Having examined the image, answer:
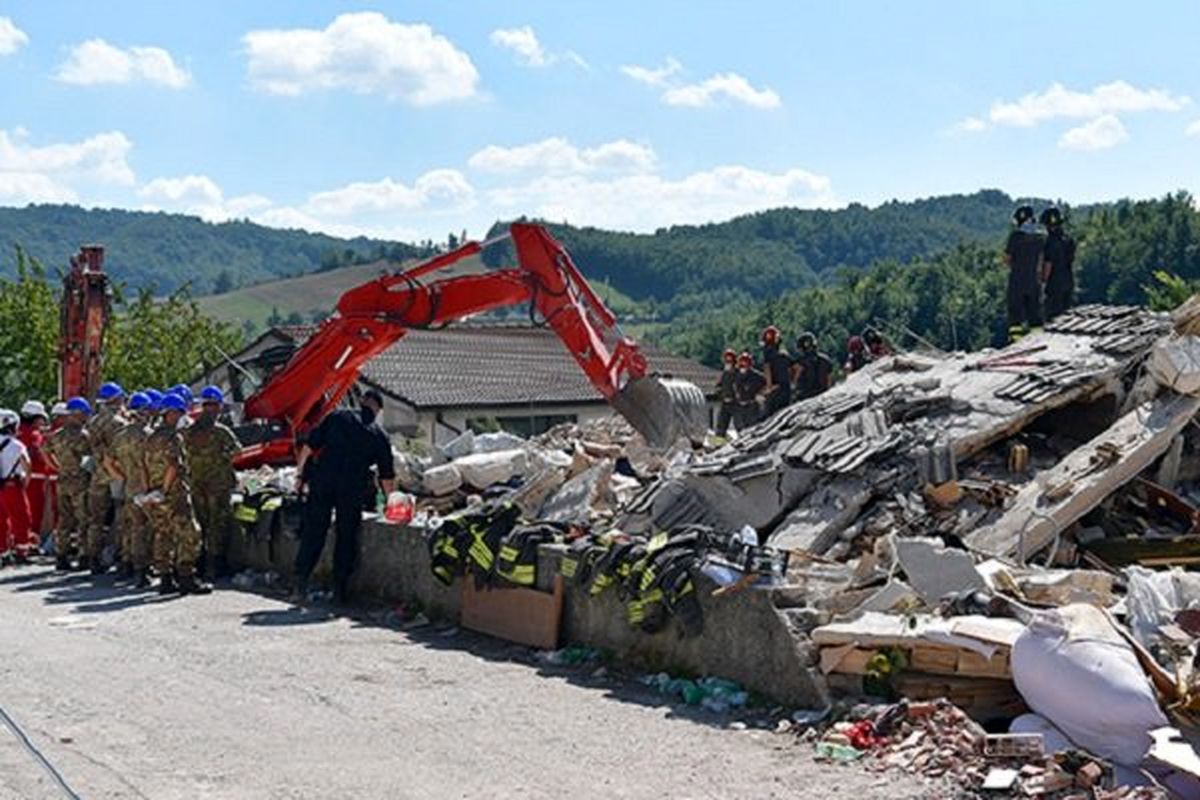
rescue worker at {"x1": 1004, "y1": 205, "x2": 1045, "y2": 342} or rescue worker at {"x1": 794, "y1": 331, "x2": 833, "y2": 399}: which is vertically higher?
rescue worker at {"x1": 1004, "y1": 205, "x2": 1045, "y2": 342}

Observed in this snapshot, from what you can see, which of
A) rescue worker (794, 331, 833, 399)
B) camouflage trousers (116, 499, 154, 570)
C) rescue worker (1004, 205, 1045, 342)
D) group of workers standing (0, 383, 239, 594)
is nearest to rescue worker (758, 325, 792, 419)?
rescue worker (794, 331, 833, 399)

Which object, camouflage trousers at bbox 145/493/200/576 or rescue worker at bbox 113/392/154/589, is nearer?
camouflage trousers at bbox 145/493/200/576

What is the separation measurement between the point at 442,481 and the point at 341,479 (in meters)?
3.96

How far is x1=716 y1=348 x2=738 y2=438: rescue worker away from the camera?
20.8m

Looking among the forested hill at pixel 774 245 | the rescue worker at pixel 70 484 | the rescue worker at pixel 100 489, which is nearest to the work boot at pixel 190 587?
the rescue worker at pixel 100 489

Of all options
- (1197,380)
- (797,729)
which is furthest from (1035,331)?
(797,729)

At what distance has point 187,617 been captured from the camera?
13.1 meters

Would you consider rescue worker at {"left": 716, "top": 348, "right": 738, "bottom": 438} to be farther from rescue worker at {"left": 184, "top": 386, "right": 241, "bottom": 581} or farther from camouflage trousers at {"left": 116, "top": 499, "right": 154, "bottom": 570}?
camouflage trousers at {"left": 116, "top": 499, "right": 154, "bottom": 570}

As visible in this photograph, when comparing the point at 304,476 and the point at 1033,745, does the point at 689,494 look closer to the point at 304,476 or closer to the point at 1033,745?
the point at 304,476

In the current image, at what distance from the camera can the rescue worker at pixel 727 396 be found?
2081 cm

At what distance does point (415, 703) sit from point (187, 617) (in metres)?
4.11

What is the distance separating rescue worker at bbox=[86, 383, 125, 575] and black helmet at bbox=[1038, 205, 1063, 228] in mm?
9816

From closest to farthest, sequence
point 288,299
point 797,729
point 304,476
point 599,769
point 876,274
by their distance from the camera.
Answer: point 599,769
point 797,729
point 304,476
point 876,274
point 288,299

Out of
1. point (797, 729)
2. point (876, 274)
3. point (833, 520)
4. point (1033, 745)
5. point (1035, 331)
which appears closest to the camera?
point (1033, 745)
